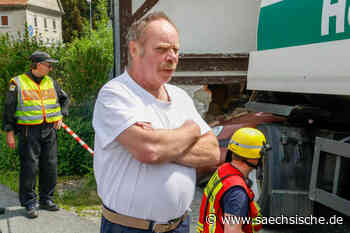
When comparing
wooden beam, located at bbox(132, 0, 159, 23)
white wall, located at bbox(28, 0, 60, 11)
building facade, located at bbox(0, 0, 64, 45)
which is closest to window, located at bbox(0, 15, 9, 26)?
building facade, located at bbox(0, 0, 64, 45)

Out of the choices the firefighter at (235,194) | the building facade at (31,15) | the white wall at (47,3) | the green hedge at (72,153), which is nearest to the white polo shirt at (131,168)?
the firefighter at (235,194)

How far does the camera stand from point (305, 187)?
169 inches

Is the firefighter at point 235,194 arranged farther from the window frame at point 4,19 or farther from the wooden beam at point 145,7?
the window frame at point 4,19

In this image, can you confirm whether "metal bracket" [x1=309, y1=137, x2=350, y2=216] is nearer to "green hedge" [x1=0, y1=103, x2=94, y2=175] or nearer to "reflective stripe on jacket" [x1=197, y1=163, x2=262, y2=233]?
"reflective stripe on jacket" [x1=197, y1=163, x2=262, y2=233]

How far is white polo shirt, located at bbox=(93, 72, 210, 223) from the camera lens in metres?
1.93

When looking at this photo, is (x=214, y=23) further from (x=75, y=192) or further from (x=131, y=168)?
(x=131, y=168)

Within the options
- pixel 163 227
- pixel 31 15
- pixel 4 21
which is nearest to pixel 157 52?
pixel 163 227

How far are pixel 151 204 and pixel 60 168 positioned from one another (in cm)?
526

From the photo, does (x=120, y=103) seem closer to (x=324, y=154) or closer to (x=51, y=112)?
(x=324, y=154)

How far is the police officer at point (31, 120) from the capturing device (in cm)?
470

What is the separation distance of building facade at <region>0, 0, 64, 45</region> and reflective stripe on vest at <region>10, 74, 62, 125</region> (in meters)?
47.6

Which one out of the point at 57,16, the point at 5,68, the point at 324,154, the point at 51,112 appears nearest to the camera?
the point at 324,154

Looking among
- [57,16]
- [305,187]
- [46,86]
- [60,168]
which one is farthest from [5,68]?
[57,16]

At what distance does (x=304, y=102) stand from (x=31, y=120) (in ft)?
10.4
